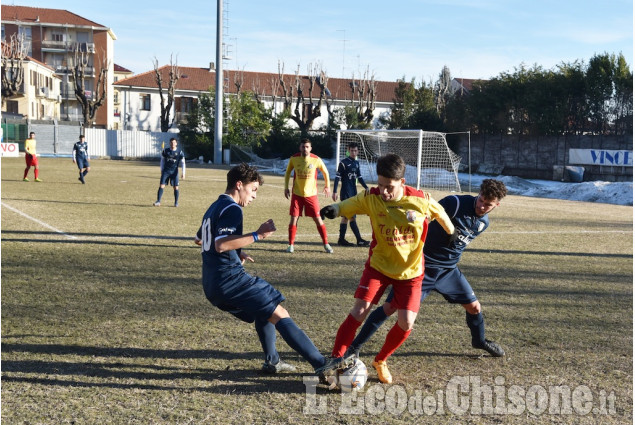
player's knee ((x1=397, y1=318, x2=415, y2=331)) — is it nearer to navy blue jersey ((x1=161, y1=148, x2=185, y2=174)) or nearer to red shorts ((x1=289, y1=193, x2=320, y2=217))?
red shorts ((x1=289, y1=193, x2=320, y2=217))

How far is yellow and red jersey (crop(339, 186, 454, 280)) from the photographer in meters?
4.69

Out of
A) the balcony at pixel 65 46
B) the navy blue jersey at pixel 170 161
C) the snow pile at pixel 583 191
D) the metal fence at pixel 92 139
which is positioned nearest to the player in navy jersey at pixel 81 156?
the navy blue jersey at pixel 170 161

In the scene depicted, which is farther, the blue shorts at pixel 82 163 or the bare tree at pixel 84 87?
the bare tree at pixel 84 87

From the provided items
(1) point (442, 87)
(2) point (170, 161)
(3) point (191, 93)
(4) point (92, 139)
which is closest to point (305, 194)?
(2) point (170, 161)

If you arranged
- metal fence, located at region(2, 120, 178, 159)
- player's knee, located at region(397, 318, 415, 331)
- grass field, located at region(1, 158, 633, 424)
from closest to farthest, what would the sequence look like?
grass field, located at region(1, 158, 633, 424) → player's knee, located at region(397, 318, 415, 331) → metal fence, located at region(2, 120, 178, 159)

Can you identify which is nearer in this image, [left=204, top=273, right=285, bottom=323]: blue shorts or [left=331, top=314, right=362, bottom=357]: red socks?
[left=204, top=273, right=285, bottom=323]: blue shorts

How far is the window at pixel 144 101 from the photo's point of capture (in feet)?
237

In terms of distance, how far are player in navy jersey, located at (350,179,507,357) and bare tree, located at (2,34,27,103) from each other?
65624mm

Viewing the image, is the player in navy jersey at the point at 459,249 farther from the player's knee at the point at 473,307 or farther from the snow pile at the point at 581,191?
the snow pile at the point at 581,191

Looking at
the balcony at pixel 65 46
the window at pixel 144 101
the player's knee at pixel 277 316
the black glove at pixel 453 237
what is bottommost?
the player's knee at pixel 277 316

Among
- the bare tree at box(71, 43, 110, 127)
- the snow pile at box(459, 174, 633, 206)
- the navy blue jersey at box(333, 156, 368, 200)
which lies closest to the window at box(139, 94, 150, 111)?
the bare tree at box(71, 43, 110, 127)

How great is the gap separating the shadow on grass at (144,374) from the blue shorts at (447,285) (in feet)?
3.83

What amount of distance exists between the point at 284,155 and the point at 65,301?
141ft

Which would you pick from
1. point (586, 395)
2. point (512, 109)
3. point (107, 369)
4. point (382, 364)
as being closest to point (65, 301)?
point (107, 369)
